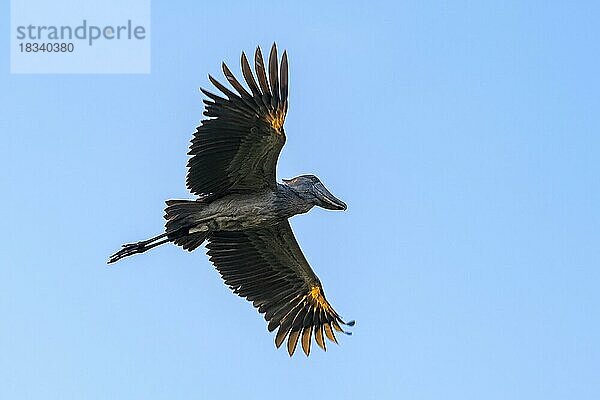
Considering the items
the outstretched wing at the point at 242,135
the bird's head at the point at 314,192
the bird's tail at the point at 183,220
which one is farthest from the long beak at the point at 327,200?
the bird's tail at the point at 183,220

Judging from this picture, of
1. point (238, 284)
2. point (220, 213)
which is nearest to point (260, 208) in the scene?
point (220, 213)

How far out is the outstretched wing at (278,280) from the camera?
849 inches

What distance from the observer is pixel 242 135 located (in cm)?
1959

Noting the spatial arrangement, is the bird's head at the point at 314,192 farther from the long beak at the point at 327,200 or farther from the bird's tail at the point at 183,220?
the bird's tail at the point at 183,220

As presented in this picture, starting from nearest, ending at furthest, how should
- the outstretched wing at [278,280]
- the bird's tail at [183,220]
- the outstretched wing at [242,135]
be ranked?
the outstretched wing at [242,135]
the bird's tail at [183,220]
the outstretched wing at [278,280]

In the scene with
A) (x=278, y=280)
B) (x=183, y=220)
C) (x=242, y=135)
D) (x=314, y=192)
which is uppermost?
(x=242, y=135)

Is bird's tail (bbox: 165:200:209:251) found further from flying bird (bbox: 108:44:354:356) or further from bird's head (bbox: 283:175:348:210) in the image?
bird's head (bbox: 283:175:348:210)

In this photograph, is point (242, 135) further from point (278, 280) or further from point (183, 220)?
point (278, 280)

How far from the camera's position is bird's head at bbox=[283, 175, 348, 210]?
20641 millimetres

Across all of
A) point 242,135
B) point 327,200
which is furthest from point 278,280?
point 242,135

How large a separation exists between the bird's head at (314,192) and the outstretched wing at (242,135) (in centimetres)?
51

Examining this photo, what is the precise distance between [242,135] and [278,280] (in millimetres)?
3389

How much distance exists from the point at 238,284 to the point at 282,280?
0.75 meters

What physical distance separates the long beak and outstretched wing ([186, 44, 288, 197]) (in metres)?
0.83
